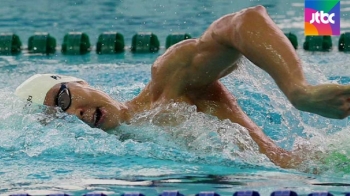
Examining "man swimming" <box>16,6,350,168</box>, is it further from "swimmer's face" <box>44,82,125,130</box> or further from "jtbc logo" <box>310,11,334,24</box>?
"jtbc logo" <box>310,11,334,24</box>

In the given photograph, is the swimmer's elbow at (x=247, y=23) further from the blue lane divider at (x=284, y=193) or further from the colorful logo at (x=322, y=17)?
the colorful logo at (x=322, y=17)

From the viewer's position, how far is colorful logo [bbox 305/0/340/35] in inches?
270

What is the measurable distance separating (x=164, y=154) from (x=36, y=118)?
25.8 inches

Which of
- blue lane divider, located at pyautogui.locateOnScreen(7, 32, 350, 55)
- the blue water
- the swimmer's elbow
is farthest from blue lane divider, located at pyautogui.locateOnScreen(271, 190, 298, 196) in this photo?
blue lane divider, located at pyautogui.locateOnScreen(7, 32, 350, 55)

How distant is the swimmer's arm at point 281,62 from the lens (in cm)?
204

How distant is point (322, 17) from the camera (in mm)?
7141

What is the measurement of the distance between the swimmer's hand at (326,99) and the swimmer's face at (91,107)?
3.60ft

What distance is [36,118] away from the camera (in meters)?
3.19

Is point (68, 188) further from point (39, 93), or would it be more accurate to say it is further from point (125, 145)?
point (39, 93)

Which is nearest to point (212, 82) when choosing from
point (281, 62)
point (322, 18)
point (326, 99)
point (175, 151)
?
point (175, 151)

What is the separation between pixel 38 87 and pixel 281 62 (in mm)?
1371

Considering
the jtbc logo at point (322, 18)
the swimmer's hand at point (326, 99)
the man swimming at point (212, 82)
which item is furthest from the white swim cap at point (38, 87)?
the jtbc logo at point (322, 18)

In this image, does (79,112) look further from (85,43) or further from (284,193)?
(85,43)

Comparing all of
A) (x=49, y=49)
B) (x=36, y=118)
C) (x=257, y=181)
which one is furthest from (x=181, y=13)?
(x=257, y=181)
